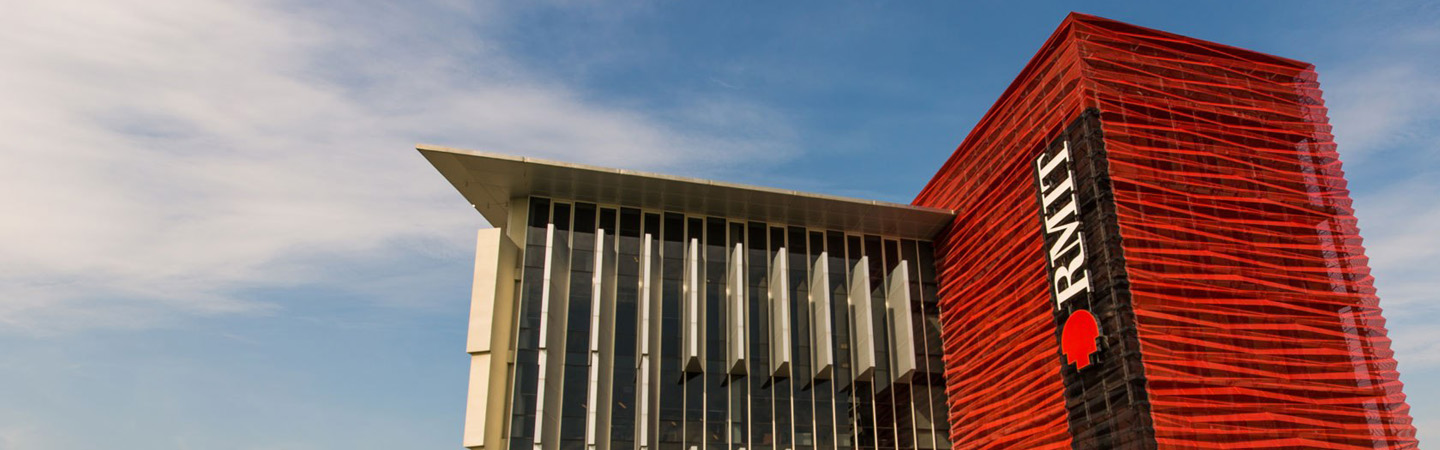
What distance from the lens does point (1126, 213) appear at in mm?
27766

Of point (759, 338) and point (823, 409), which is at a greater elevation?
point (759, 338)

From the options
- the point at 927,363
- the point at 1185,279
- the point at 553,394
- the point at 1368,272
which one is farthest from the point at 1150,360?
the point at 553,394

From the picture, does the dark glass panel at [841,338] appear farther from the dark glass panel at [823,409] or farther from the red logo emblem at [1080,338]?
the red logo emblem at [1080,338]

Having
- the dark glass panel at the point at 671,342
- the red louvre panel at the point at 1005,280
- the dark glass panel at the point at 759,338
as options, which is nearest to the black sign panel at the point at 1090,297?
the red louvre panel at the point at 1005,280

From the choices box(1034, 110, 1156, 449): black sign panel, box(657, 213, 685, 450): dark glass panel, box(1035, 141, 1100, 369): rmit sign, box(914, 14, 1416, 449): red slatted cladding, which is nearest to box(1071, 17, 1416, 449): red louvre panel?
box(914, 14, 1416, 449): red slatted cladding

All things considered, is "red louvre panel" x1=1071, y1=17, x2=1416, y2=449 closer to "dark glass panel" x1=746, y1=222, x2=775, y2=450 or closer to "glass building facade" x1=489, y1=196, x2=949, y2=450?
"glass building facade" x1=489, y1=196, x2=949, y2=450

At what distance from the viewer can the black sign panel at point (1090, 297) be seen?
26.0m

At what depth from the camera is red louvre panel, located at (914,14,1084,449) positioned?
30.3 meters

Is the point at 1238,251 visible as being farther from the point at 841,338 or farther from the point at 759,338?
the point at 759,338

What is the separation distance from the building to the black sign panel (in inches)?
3.1

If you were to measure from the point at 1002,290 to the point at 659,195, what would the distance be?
12.6 meters

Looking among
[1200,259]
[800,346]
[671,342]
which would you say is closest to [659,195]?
[671,342]

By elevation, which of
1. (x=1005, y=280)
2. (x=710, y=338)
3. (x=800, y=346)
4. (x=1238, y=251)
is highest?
(x=1005, y=280)

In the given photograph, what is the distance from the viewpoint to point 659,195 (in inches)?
1417
